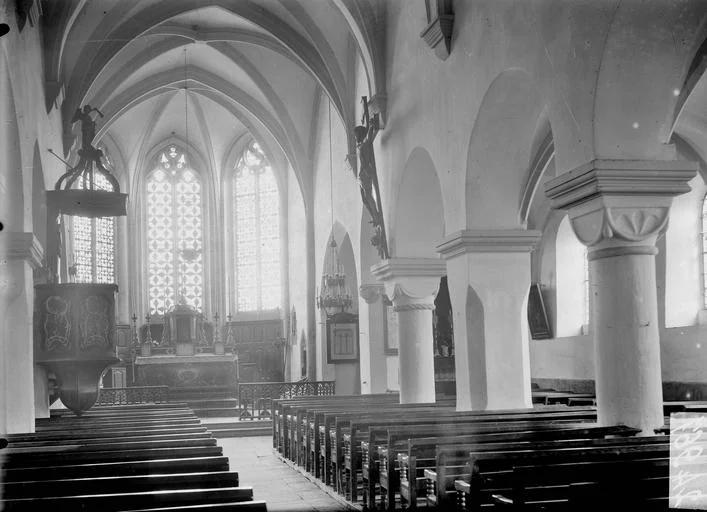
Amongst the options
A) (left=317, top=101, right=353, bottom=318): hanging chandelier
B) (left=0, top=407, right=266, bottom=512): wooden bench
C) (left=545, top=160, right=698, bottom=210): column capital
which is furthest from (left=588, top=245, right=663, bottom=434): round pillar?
(left=317, top=101, right=353, bottom=318): hanging chandelier

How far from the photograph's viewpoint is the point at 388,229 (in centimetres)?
1306

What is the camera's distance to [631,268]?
6.37 metres

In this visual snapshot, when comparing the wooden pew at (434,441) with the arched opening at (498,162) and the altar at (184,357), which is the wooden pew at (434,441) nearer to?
the arched opening at (498,162)

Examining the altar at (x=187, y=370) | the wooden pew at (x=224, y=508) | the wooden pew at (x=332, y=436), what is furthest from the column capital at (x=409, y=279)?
the wooden pew at (x=224, y=508)

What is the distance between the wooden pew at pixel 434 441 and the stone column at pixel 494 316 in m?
2.72

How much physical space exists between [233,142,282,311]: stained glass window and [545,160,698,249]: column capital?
18.4 metres

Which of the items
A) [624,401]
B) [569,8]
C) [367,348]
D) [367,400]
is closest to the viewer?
[624,401]

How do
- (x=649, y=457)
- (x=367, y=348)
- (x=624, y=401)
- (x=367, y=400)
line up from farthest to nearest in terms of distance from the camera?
(x=367, y=348) → (x=367, y=400) → (x=624, y=401) → (x=649, y=457)

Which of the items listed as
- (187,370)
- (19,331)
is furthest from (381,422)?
(187,370)

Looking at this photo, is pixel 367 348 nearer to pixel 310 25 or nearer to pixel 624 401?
pixel 310 25

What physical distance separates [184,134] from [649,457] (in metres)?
22.0

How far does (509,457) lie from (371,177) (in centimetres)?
929

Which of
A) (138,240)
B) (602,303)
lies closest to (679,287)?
(602,303)

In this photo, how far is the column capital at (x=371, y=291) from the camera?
15.2 m
